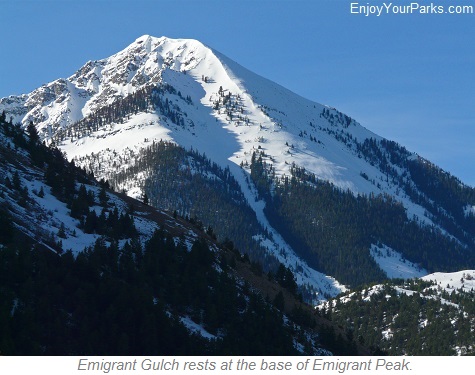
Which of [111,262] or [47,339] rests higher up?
[111,262]

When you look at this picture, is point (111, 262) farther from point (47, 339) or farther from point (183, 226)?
point (183, 226)

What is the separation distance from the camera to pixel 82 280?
8975 centimetres

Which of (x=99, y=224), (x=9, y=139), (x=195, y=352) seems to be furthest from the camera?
(x=9, y=139)

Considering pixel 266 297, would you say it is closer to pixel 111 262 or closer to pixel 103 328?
pixel 111 262

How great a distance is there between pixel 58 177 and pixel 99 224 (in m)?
15.5

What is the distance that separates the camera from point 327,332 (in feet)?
401

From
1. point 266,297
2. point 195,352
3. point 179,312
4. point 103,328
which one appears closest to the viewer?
point 103,328

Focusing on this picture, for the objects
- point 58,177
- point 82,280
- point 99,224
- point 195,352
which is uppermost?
point 58,177

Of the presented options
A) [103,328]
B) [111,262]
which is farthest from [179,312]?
[103,328]
